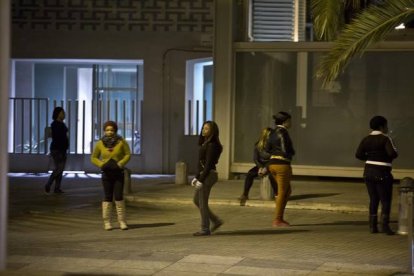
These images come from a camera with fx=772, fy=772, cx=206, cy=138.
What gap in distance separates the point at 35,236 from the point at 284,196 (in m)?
3.89

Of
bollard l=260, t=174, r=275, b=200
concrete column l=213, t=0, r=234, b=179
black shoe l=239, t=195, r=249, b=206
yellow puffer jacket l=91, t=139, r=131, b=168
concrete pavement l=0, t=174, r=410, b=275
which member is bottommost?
concrete pavement l=0, t=174, r=410, b=275

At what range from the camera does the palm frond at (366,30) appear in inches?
430

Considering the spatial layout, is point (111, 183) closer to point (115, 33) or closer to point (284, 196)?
point (284, 196)

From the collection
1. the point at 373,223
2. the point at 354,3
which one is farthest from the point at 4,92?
the point at 354,3

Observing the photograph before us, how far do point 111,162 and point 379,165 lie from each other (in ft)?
13.2

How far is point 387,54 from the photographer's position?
18.0m

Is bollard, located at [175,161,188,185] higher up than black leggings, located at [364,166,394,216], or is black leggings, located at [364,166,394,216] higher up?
black leggings, located at [364,166,394,216]

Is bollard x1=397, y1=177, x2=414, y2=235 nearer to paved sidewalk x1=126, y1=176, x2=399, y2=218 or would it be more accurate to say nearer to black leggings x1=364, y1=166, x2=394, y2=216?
black leggings x1=364, y1=166, x2=394, y2=216

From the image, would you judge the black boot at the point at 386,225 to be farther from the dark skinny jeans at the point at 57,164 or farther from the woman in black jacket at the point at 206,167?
the dark skinny jeans at the point at 57,164

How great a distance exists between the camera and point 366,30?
11.0m

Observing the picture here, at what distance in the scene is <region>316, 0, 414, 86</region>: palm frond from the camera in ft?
35.9

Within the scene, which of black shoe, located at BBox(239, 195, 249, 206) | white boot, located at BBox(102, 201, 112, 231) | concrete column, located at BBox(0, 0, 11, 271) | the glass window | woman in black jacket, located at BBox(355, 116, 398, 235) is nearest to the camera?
concrete column, located at BBox(0, 0, 11, 271)

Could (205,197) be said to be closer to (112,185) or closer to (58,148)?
(112,185)

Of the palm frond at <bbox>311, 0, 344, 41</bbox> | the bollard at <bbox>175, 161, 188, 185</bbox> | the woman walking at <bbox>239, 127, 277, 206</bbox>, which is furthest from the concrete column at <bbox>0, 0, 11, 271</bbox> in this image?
the bollard at <bbox>175, 161, 188, 185</bbox>
